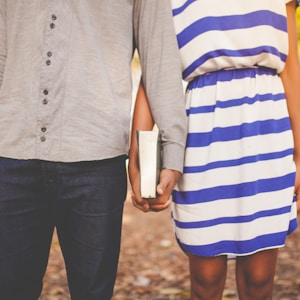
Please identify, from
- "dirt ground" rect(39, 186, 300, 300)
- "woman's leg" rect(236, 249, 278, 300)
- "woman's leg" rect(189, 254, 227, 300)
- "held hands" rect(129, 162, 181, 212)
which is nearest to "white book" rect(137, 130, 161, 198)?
"held hands" rect(129, 162, 181, 212)

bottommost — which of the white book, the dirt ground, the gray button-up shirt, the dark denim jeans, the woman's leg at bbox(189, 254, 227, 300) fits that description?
the dirt ground

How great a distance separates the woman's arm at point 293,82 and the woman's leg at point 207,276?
44cm

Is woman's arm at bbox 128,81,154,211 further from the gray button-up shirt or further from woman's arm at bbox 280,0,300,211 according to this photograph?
woman's arm at bbox 280,0,300,211

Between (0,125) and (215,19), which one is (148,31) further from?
(0,125)

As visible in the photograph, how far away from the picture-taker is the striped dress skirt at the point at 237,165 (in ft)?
6.97

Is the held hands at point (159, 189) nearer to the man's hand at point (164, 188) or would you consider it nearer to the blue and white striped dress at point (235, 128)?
the man's hand at point (164, 188)

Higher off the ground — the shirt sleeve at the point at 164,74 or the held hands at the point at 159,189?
the shirt sleeve at the point at 164,74

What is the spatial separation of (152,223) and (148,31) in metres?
3.83

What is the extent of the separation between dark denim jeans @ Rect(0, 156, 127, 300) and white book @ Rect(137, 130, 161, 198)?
0.48 ft

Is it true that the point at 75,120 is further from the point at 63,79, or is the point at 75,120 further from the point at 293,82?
the point at 293,82

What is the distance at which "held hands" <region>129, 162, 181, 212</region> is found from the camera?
6.56ft

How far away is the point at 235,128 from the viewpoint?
2.12 meters

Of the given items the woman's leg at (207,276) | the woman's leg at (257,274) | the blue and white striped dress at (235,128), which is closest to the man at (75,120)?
the blue and white striped dress at (235,128)

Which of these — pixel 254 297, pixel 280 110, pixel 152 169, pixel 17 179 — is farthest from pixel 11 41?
pixel 254 297
